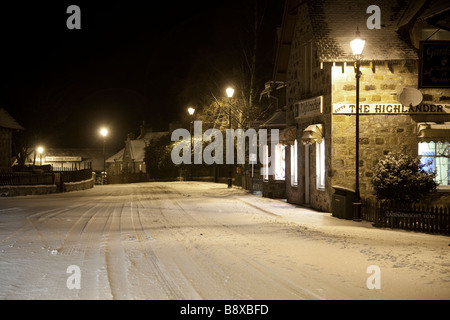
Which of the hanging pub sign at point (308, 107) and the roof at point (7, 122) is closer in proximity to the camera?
the hanging pub sign at point (308, 107)

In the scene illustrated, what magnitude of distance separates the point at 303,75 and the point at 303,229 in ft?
29.8

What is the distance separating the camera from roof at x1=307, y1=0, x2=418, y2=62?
1753 centimetres

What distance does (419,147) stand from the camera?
58.6 feet

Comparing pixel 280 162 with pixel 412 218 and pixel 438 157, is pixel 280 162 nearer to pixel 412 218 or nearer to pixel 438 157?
pixel 438 157

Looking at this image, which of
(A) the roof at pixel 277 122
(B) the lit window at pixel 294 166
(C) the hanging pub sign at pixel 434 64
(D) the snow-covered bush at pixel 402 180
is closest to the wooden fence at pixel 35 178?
(A) the roof at pixel 277 122

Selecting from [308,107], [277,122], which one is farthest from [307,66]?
[277,122]

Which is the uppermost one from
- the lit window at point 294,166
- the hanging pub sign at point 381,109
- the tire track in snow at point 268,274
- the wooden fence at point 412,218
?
the hanging pub sign at point 381,109

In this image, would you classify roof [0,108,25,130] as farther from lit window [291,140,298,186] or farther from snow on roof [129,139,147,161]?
snow on roof [129,139,147,161]

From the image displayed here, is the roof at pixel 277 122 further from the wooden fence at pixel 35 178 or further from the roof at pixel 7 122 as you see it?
the roof at pixel 7 122

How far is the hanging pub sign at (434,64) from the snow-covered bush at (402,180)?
9.16ft

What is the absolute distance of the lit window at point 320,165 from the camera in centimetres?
1881

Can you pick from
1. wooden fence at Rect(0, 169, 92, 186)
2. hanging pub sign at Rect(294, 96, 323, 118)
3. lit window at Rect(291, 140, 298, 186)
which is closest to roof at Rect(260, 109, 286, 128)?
lit window at Rect(291, 140, 298, 186)

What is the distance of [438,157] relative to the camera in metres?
17.8

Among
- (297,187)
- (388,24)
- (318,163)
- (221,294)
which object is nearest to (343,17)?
(388,24)
